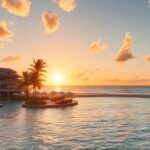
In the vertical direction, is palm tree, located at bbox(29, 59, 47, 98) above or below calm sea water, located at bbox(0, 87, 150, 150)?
above

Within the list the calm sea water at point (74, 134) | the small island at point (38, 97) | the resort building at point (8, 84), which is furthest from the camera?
the resort building at point (8, 84)

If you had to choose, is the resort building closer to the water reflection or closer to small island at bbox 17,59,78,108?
small island at bbox 17,59,78,108

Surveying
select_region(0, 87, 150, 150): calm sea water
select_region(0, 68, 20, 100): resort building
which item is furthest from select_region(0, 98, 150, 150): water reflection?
select_region(0, 68, 20, 100): resort building

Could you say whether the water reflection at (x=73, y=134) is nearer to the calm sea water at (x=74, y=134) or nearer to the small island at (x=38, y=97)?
the calm sea water at (x=74, y=134)

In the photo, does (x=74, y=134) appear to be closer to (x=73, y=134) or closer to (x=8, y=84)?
(x=73, y=134)

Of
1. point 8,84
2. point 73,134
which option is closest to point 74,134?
point 73,134

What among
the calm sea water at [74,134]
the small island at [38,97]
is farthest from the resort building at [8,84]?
the calm sea water at [74,134]

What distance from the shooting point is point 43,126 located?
1580 inches

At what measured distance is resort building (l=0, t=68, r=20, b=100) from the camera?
9754 cm

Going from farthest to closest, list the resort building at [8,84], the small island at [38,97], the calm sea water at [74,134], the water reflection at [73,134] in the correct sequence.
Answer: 1. the resort building at [8,84]
2. the small island at [38,97]
3. the water reflection at [73,134]
4. the calm sea water at [74,134]

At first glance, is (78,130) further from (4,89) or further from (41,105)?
(4,89)

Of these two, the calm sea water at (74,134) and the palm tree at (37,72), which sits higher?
the palm tree at (37,72)

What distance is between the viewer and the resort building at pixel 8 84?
97.5 m

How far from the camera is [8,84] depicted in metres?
103
